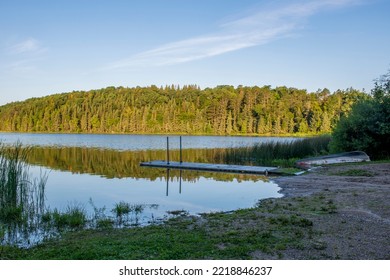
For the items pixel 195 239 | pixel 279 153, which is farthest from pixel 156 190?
pixel 279 153

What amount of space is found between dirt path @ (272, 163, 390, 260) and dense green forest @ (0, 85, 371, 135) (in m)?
50.4

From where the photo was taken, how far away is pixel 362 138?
16.3m

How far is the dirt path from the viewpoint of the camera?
4383mm

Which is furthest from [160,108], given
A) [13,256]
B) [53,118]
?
[13,256]

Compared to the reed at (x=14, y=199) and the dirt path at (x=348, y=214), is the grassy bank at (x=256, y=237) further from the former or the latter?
the reed at (x=14, y=199)

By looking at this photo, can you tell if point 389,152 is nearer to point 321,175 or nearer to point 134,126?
point 321,175

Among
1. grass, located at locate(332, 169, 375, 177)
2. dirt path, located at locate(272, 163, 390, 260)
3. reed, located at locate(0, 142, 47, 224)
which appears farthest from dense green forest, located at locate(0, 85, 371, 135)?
reed, located at locate(0, 142, 47, 224)

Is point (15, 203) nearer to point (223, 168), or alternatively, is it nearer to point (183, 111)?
point (223, 168)

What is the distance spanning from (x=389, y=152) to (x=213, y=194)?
10.3m

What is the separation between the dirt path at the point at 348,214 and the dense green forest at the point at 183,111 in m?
50.4

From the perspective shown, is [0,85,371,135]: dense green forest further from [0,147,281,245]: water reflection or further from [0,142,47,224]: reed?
[0,142,47,224]: reed

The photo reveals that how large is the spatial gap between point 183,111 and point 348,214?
7055 centimetres

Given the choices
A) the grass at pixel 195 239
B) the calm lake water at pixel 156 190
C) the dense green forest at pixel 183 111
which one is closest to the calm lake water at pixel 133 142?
the calm lake water at pixel 156 190

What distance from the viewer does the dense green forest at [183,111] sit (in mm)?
67625
